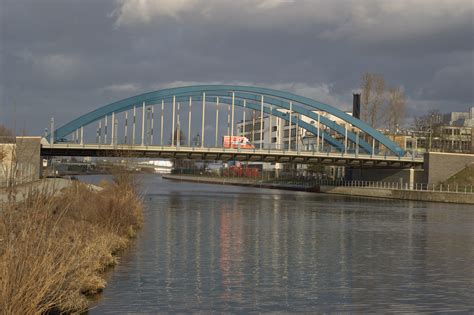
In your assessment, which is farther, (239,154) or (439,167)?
(439,167)

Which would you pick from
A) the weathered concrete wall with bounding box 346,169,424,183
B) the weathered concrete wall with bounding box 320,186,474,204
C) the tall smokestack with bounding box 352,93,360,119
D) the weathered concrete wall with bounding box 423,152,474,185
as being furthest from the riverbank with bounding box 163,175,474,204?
the tall smokestack with bounding box 352,93,360,119

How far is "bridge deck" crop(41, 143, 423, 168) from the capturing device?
72.8 meters

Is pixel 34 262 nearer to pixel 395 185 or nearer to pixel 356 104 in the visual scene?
pixel 395 185

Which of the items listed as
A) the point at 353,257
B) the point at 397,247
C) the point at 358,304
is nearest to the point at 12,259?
the point at 358,304

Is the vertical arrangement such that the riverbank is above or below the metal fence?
below

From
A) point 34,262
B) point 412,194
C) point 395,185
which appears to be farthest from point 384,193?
point 34,262

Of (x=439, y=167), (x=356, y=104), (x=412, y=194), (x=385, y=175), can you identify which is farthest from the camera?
(x=356, y=104)

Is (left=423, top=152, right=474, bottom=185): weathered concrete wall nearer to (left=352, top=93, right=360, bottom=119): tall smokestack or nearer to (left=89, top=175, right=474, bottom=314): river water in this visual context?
(left=352, top=93, right=360, bottom=119): tall smokestack

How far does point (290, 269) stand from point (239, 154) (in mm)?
54019

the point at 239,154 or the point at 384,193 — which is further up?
the point at 239,154

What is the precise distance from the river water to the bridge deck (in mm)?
34099

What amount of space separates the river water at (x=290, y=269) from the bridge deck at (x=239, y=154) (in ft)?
112

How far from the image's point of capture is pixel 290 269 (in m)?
21.8

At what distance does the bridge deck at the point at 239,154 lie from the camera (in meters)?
72.8
